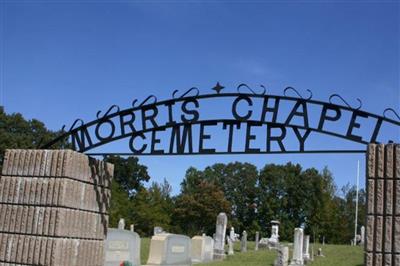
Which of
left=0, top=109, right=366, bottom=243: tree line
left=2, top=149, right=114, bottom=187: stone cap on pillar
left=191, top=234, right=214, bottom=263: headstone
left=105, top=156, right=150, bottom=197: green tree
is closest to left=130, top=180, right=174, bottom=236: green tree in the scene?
left=0, top=109, right=366, bottom=243: tree line

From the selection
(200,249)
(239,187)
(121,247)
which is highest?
(239,187)

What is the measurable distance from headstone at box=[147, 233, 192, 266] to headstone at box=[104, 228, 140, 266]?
1.42 m

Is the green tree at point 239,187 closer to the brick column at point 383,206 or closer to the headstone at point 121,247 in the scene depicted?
the headstone at point 121,247

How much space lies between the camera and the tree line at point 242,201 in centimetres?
6631

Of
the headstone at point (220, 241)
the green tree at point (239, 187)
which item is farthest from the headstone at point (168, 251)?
the green tree at point (239, 187)

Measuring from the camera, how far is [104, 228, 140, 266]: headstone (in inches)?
625

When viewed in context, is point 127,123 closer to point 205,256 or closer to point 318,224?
point 205,256

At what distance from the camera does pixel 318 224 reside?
2808 inches

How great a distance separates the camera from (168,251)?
19.2 meters

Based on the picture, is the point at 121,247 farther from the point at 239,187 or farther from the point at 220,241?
the point at 239,187

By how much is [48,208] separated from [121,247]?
10915 millimetres

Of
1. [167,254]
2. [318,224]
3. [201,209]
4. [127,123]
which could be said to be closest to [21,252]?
[127,123]

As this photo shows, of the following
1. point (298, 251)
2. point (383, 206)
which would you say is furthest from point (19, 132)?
point (383, 206)

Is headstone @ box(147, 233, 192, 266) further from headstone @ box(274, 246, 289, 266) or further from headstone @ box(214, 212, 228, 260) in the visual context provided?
headstone @ box(214, 212, 228, 260)
